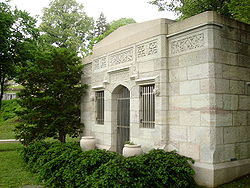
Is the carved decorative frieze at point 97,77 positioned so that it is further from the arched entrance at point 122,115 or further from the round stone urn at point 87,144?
the round stone urn at point 87,144

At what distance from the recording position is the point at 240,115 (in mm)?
6457

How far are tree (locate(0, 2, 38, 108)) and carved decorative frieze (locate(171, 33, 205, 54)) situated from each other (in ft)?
33.1

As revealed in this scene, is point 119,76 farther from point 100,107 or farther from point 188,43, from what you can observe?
point 188,43

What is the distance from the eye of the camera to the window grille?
24.5 feet

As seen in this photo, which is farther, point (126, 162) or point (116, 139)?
point (116, 139)

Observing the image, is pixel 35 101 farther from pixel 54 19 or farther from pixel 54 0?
pixel 54 0

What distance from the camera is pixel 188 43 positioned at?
6.44 meters

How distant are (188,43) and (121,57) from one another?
2.95 meters

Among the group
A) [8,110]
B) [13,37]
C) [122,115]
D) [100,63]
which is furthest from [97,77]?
[8,110]

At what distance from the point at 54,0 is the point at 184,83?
2730 centimetres

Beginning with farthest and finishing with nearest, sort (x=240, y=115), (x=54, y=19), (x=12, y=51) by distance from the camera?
(x=54, y=19) < (x=12, y=51) < (x=240, y=115)

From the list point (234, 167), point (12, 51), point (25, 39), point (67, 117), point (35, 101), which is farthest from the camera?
point (25, 39)

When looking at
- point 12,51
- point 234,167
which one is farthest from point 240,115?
point 12,51

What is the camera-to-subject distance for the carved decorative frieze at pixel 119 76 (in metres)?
8.55
